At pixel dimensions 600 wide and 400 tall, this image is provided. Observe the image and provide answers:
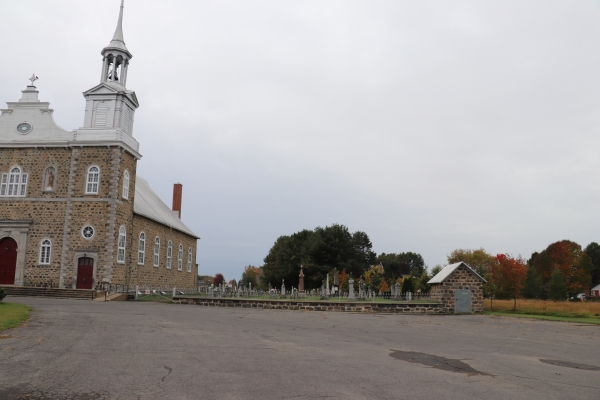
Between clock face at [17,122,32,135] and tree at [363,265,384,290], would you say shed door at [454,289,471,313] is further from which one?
clock face at [17,122,32,135]

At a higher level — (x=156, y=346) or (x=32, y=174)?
(x=32, y=174)

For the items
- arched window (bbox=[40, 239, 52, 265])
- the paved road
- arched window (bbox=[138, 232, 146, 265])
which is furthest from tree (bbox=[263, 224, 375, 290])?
the paved road

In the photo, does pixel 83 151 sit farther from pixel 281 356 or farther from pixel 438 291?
pixel 281 356

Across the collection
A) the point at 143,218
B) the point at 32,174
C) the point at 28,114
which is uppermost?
the point at 28,114

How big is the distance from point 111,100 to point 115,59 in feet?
12.0

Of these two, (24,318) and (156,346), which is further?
(24,318)

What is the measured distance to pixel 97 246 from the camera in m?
33.1

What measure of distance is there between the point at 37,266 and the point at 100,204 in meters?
6.12

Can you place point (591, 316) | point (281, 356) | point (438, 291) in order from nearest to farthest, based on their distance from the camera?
1. point (281, 356)
2. point (591, 316)
3. point (438, 291)

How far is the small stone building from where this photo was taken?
98.1 ft

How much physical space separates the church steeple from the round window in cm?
1123

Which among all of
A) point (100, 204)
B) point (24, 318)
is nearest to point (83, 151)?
point (100, 204)

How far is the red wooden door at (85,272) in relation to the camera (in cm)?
3275

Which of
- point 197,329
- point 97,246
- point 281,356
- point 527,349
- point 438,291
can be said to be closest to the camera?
point 281,356
